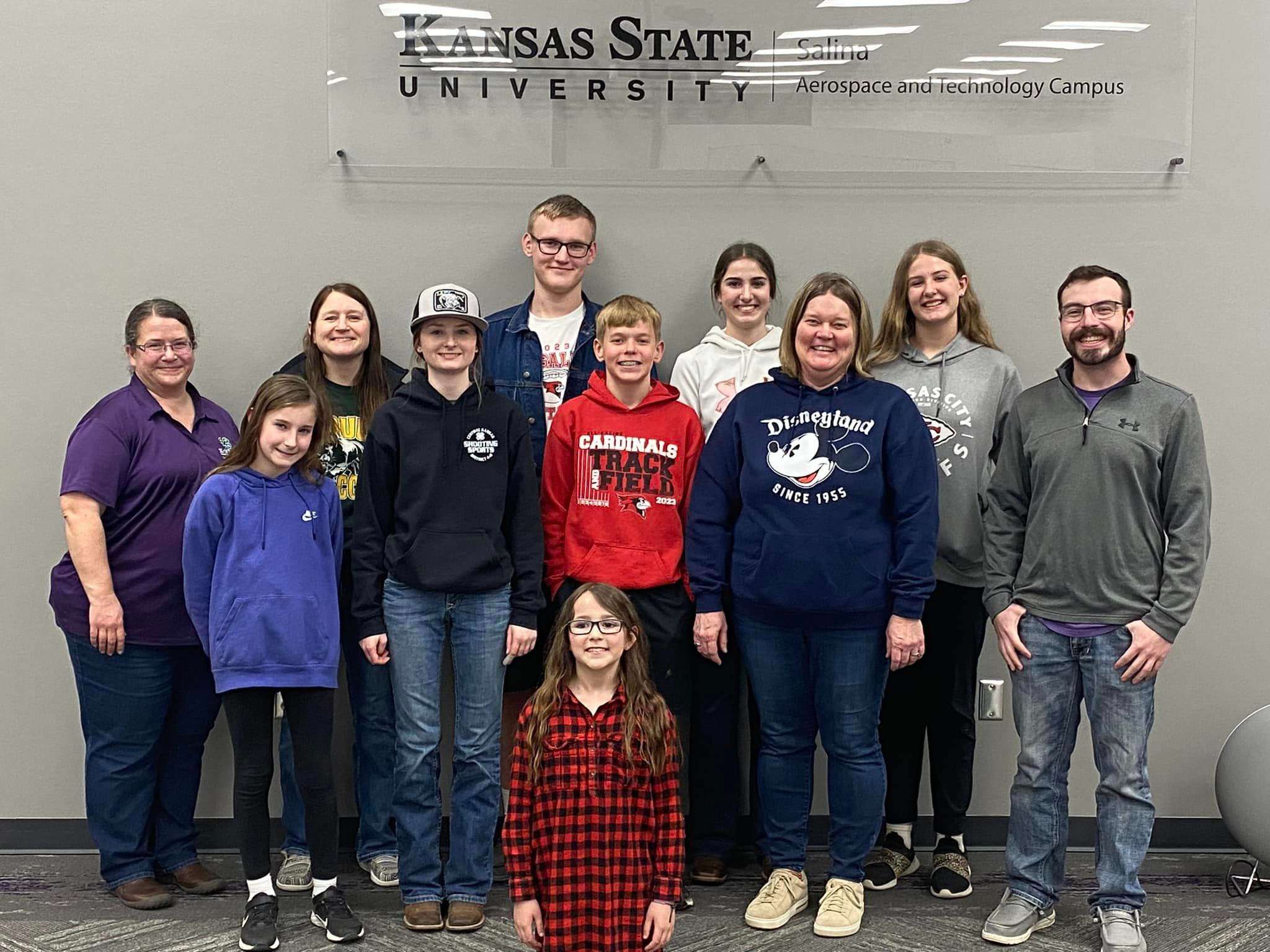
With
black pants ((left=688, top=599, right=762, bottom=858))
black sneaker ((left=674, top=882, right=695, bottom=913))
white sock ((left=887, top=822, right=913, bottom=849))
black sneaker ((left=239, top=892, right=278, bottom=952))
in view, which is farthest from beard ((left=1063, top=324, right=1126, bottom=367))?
black sneaker ((left=239, top=892, right=278, bottom=952))

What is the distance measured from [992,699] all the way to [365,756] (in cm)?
168

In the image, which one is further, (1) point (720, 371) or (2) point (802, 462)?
(1) point (720, 371)

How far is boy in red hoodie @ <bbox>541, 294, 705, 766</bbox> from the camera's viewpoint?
260cm

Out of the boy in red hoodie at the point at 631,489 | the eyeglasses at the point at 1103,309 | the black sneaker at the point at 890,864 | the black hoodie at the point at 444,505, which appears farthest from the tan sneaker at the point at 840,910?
the eyeglasses at the point at 1103,309

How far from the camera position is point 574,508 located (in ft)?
8.71

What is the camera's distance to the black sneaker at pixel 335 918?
2.48 m

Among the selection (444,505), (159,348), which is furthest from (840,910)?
(159,348)

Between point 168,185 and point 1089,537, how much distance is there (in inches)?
97.4

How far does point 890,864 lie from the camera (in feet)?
9.24

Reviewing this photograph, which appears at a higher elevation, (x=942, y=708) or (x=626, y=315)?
(x=626, y=315)

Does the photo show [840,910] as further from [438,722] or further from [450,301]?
[450,301]

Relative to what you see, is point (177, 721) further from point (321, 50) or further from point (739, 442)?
point (321, 50)

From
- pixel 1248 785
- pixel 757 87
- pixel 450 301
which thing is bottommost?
pixel 1248 785

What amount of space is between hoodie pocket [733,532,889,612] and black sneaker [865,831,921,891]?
76cm
